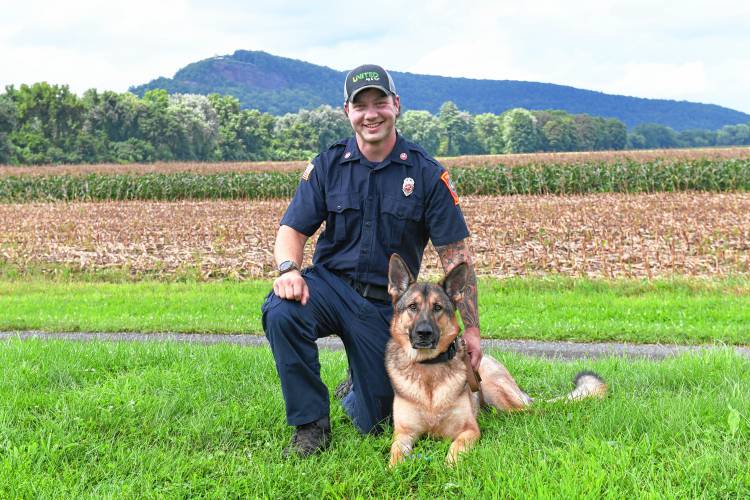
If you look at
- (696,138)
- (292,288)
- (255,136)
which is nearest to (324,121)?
(255,136)

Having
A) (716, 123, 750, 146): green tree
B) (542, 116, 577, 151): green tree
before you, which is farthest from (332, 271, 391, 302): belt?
(716, 123, 750, 146): green tree

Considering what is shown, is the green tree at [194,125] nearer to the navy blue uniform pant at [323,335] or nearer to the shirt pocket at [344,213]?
the shirt pocket at [344,213]

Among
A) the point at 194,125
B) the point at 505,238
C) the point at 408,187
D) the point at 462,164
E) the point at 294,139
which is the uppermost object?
the point at 194,125

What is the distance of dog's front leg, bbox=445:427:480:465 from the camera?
147 inches

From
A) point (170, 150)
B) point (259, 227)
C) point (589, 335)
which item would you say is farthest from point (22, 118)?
point (589, 335)

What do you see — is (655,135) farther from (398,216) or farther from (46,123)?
(398,216)

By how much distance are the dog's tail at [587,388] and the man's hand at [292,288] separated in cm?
201

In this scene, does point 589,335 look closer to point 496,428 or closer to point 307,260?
point 496,428

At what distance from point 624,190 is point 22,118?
2466 inches

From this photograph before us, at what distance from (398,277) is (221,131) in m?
92.4

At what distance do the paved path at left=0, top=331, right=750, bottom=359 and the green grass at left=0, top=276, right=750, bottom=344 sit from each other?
17 cm

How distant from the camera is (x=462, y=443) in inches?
152

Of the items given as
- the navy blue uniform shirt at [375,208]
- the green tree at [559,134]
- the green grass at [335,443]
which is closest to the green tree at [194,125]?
the green tree at [559,134]

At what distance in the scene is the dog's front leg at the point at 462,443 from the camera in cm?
372
